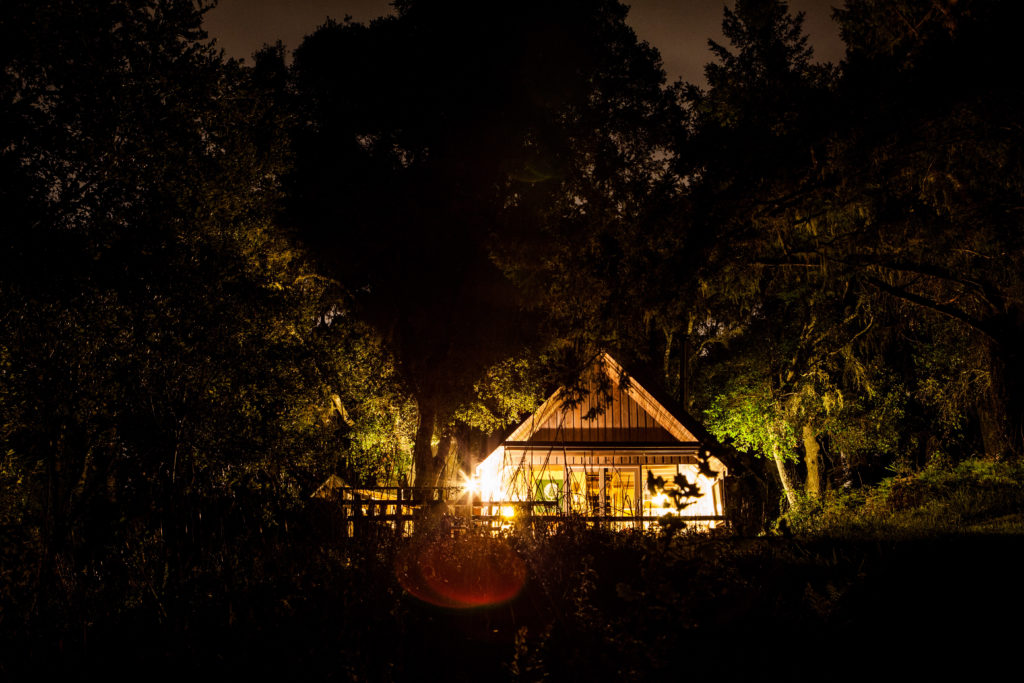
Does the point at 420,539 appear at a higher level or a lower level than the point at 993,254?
lower

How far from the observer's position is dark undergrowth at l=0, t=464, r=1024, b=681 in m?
4.43

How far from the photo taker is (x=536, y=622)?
6.25 m

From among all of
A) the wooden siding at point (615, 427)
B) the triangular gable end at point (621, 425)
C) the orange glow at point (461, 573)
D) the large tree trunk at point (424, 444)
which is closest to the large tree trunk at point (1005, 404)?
the triangular gable end at point (621, 425)

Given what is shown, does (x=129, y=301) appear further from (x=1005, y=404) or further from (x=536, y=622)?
(x=1005, y=404)

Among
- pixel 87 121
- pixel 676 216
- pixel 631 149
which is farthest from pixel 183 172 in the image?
pixel 631 149

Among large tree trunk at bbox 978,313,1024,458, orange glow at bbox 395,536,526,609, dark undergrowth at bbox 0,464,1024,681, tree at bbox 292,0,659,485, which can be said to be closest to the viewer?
dark undergrowth at bbox 0,464,1024,681

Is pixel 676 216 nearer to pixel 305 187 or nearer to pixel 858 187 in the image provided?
pixel 858 187

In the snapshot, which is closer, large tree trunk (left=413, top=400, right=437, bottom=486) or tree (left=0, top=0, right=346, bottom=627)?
tree (left=0, top=0, right=346, bottom=627)

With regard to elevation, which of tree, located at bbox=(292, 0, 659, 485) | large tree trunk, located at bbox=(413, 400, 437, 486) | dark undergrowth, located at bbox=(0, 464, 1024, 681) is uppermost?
tree, located at bbox=(292, 0, 659, 485)

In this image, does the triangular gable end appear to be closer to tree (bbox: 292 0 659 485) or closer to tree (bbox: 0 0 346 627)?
tree (bbox: 292 0 659 485)

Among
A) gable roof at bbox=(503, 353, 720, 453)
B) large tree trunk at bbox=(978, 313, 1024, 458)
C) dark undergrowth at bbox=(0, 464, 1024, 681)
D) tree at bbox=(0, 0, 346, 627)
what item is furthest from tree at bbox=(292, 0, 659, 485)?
dark undergrowth at bbox=(0, 464, 1024, 681)

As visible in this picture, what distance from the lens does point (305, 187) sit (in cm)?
2112

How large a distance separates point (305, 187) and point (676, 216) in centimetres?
1547

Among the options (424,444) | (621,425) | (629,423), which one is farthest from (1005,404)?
(424,444)
